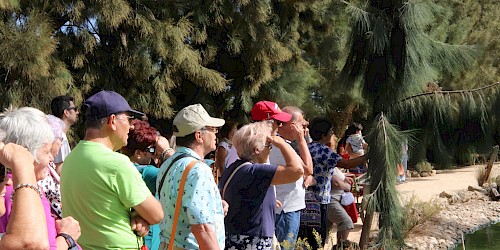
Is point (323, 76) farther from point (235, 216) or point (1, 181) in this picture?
point (1, 181)

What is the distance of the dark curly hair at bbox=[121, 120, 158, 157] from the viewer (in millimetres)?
3676

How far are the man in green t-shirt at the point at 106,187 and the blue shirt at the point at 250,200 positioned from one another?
0.78 metres

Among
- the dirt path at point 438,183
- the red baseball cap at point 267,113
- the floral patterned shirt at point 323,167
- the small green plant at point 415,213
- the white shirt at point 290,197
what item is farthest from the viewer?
the dirt path at point 438,183

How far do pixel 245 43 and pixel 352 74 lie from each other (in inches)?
158

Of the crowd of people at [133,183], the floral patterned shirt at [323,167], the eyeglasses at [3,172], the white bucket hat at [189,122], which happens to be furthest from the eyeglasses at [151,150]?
the eyeglasses at [3,172]

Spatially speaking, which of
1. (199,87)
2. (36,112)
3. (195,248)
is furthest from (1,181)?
(199,87)

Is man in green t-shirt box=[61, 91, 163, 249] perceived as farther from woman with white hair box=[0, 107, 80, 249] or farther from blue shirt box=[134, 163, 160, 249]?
blue shirt box=[134, 163, 160, 249]

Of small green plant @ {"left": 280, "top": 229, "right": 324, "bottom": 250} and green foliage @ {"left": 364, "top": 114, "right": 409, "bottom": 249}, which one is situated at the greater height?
green foliage @ {"left": 364, "top": 114, "right": 409, "bottom": 249}

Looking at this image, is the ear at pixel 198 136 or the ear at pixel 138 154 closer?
the ear at pixel 198 136

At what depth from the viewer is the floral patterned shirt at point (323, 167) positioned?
4.86m

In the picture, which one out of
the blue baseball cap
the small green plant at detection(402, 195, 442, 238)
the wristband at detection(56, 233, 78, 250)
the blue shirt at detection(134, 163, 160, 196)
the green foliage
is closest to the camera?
the wristband at detection(56, 233, 78, 250)

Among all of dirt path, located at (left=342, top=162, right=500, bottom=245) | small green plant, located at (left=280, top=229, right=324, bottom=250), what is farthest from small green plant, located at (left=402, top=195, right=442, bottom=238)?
small green plant, located at (left=280, top=229, right=324, bottom=250)

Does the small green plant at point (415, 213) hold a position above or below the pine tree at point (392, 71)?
below

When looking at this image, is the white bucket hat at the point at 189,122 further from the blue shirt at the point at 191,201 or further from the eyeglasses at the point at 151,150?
the eyeglasses at the point at 151,150
